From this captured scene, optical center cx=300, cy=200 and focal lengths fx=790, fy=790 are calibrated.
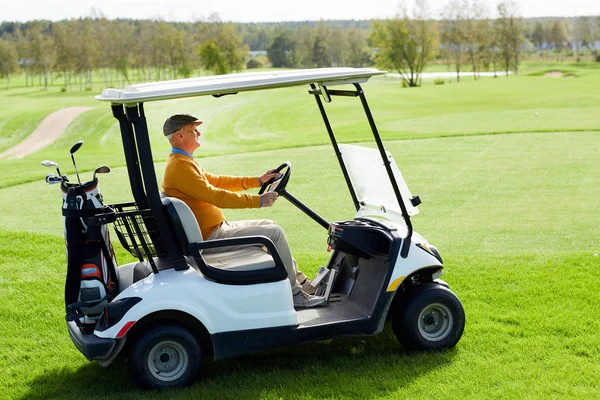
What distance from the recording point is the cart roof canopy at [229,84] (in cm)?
389

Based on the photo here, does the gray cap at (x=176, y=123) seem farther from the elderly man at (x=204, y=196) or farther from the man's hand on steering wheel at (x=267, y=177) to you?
the man's hand on steering wheel at (x=267, y=177)

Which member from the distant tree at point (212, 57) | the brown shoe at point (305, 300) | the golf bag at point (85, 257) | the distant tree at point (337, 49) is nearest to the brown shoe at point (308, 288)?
the brown shoe at point (305, 300)

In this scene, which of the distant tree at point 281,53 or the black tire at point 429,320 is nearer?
the black tire at point 429,320

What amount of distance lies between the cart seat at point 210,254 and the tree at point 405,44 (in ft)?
230

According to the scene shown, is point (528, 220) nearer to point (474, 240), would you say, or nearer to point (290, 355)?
point (474, 240)

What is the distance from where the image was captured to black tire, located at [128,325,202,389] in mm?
4145

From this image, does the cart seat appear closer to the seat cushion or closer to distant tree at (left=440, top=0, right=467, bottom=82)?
the seat cushion

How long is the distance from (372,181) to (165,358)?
5.45 feet

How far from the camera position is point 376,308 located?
449 cm

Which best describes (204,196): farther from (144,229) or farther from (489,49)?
(489,49)

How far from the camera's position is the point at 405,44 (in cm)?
7625

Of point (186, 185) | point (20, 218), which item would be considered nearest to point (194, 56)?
point (20, 218)

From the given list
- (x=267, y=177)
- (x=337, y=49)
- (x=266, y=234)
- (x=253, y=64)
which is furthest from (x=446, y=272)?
(x=253, y=64)

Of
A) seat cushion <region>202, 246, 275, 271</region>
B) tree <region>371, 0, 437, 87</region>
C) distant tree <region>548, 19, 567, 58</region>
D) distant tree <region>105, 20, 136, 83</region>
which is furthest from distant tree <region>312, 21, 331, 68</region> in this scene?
seat cushion <region>202, 246, 275, 271</region>
